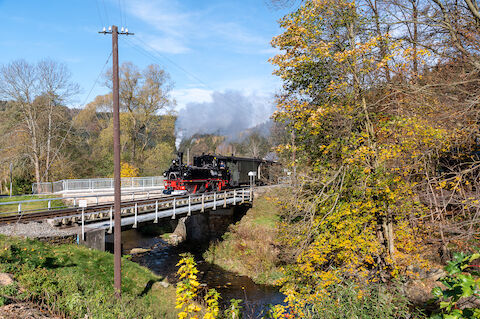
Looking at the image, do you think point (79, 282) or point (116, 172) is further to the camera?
point (116, 172)

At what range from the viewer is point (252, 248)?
78.0ft

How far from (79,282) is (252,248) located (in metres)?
15.2

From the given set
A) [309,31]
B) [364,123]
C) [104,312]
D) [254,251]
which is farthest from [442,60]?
[254,251]

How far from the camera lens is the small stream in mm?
17328

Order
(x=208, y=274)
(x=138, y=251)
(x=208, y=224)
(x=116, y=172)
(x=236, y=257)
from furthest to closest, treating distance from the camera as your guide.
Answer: (x=208, y=224) → (x=138, y=251) → (x=236, y=257) → (x=208, y=274) → (x=116, y=172)

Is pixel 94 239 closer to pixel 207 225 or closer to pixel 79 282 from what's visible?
pixel 79 282

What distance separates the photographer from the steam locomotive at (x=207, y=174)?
85.1 feet

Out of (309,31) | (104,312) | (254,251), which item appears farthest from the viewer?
(254,251)

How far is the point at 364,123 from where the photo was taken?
37.1 feet

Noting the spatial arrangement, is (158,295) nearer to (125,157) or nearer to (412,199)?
(412,199)

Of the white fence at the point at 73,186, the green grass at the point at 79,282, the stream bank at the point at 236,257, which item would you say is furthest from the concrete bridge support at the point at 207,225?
the green grass at the point at 79,282

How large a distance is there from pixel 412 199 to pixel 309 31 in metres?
6.67

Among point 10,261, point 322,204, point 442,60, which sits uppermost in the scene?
point 442,60

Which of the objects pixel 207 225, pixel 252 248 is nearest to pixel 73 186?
pixel 207 225
